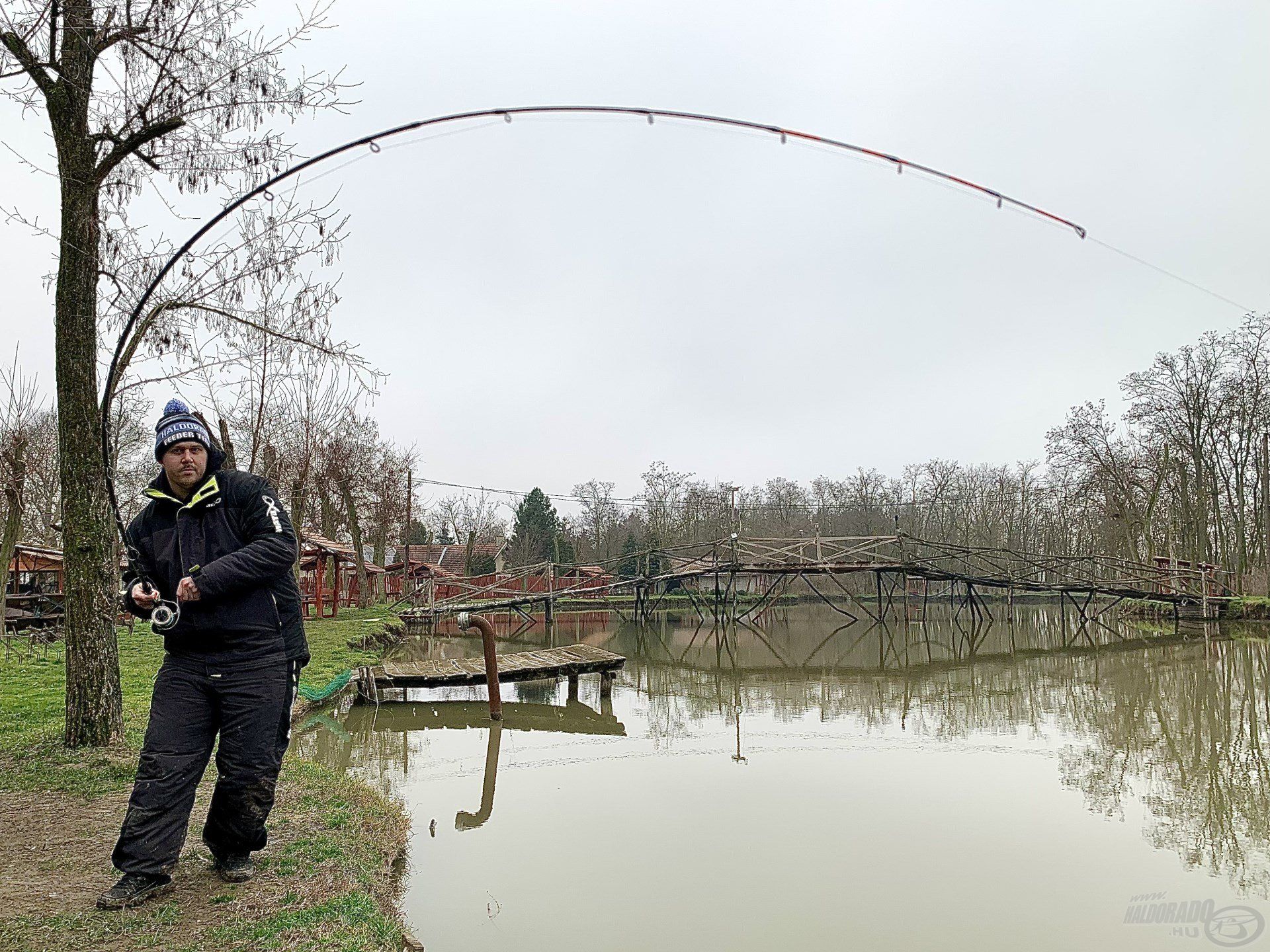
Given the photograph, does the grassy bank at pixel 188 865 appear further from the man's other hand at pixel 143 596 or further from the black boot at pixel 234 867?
the man's other hand at pixel 143 596

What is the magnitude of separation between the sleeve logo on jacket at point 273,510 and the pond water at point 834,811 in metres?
2.21

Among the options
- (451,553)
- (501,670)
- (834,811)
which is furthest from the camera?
(451,553)

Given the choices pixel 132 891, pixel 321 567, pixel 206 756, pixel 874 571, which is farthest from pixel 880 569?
pixel 132 891

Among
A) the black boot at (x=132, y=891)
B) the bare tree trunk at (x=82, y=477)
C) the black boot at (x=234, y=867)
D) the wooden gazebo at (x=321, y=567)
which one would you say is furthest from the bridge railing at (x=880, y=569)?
the black boot at (x=132, y=891)

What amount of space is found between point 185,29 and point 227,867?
213 inches

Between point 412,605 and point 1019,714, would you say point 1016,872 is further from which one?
point 412,605

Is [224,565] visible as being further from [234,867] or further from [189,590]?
[234,867]

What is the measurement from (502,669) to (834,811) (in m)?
6.94

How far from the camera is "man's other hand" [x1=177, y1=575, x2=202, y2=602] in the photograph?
3.65 metres

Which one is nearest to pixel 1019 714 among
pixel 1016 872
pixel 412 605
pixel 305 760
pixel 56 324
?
pixel 1016 872

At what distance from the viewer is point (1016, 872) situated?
18.7 feet

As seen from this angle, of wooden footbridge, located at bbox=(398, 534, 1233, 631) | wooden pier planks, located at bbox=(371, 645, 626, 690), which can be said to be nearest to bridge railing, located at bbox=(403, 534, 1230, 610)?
wooden footbridge, located at bbox=(398, 534, 1233, 631)

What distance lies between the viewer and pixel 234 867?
399cm

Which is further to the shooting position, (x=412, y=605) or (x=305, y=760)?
(x=412, y=605)
